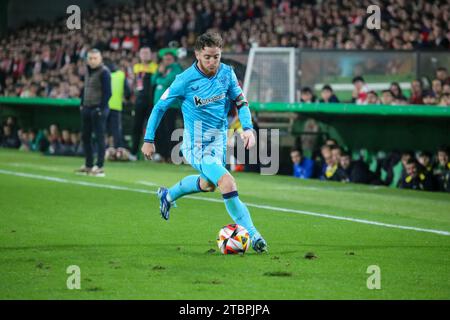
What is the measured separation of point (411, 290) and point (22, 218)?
5558mm

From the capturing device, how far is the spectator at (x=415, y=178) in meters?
15.7

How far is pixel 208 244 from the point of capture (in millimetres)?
9672

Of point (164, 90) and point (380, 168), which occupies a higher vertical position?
point (164, 90)

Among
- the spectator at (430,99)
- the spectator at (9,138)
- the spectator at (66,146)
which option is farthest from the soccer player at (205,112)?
the spectator at (9,138)

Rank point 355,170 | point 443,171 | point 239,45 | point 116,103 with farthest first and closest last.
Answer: point 239,45 < point 116,103 < point 355,170 < point 443,171

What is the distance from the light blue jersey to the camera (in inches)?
368

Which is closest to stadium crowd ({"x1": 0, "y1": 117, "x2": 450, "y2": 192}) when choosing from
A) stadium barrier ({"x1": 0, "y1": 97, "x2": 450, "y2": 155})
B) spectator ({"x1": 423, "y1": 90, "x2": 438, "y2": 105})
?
stadium barrier ({"x1": 0, "y1": 97, "x2": 450, "y2": 155})

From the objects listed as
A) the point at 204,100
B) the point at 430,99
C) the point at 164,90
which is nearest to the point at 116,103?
the point at 164,90

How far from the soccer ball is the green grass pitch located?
10cm

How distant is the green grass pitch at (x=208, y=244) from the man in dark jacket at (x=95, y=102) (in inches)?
41.8

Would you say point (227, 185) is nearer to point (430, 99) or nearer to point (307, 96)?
point (430, 99)

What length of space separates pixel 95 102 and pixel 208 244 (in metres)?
8.05

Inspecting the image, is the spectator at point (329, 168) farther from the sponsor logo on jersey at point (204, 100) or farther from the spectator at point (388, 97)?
the sponsor logo on jersey at point (204, 100)
